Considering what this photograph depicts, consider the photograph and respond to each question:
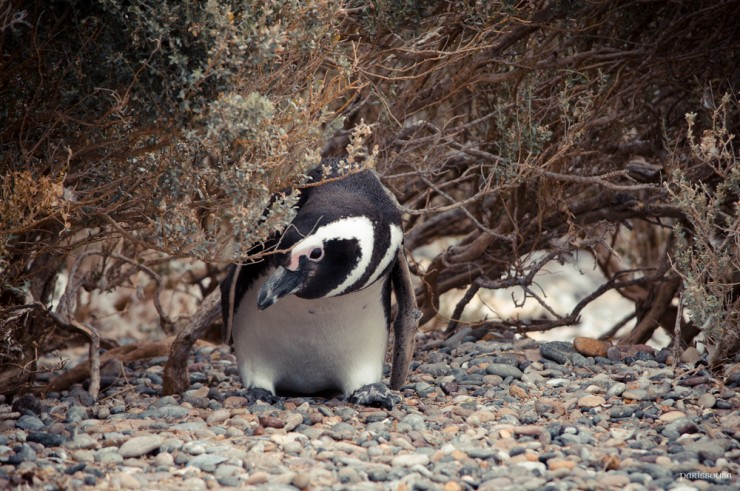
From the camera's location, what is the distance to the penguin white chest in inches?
160

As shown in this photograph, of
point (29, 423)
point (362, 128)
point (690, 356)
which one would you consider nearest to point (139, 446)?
point (29, 423)

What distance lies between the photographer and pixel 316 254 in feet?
11.7

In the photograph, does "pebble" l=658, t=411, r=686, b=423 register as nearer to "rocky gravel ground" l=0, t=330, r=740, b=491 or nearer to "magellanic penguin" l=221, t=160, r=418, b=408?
"rocky gravel ground" l=0, t=330, r=740, b=491

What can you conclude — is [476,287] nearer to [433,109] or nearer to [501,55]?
[433,109]

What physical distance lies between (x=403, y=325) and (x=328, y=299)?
595 mm

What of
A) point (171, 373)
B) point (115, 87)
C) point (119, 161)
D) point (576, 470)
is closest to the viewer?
point (576, 470)

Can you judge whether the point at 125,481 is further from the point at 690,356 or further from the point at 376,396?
the point at 690,356

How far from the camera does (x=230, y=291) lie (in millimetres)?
4215

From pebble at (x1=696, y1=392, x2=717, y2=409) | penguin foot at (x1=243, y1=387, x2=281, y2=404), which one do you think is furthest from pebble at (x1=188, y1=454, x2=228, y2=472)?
pebble at (x1=696, y1=392, x2=717, y2=409)

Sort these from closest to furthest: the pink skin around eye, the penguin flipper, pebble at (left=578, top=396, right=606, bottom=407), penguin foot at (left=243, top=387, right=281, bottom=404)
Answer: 1. the pink skin around eye
2. pebble at (left=578, top=396, right=606, bottom=407)
3. penguin foot at (left=243, top=387, right=281, bottom=404)
4. the penguin flipper

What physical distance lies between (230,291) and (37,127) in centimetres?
117

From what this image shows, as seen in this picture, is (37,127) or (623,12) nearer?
(37,127)

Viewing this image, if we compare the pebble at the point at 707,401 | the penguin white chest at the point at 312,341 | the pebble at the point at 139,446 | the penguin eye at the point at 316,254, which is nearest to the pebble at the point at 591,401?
the pebble at the point at 707,401

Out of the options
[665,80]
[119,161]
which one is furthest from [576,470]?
[665,80]
